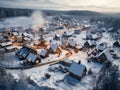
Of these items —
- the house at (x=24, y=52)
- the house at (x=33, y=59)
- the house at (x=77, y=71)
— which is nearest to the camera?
the house at (x=77, y=71)

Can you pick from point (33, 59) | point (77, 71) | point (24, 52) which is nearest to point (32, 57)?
point (33, 59)

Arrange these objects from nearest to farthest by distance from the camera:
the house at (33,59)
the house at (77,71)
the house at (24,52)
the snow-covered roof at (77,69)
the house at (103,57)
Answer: the house at (77,71)
the snow-covered roof at (77,69)
the house at (33,59)
the house at (103,57)
the house at (24,52)

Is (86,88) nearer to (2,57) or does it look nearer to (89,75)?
(89,75)

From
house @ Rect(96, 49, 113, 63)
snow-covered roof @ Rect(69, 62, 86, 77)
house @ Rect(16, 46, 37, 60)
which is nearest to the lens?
snow-covered roof @ Rect(69, 62, 86, 77)

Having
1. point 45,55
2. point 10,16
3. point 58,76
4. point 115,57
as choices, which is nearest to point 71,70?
point 58,76

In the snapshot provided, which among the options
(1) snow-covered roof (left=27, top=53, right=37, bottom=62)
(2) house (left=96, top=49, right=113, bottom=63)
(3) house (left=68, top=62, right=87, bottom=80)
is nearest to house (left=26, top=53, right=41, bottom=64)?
(1) snow-covered roof (left=27, top=53, right=37, bottom=62)

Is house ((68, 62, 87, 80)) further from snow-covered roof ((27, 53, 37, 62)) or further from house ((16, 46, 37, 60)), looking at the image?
house ((16, 46, 37, 60))

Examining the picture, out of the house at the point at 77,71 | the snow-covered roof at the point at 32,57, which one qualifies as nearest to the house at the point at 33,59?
the snow-covered roof at the point at 32,57

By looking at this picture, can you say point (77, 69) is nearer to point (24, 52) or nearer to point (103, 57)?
point (103, 57)

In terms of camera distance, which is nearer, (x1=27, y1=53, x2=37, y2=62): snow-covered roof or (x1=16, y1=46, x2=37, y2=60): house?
(x1=27, y1=53, x2=37, y2=62): snow-covered roof

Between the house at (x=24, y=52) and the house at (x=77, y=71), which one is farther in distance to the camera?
the house at (x=24, y=52)

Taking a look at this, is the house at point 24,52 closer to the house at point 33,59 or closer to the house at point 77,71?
the house at point 33,59
